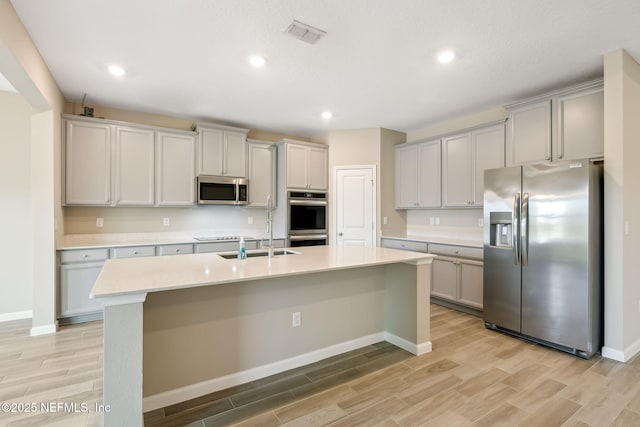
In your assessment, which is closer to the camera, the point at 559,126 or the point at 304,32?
the point at 304,32

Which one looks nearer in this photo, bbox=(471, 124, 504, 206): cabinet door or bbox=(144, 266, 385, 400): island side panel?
bbox=(144, 266, 385, 400): island side panel

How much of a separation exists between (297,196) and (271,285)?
2.67 metres

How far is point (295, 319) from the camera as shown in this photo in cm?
256

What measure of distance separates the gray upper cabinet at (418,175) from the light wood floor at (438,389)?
227cm

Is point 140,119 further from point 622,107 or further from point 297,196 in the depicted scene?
point 622,107

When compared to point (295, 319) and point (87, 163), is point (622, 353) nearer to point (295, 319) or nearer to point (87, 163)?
point (295, 319)

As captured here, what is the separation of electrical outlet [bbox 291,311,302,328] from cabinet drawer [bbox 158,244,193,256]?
7.18 feet

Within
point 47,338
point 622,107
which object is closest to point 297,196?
point 47,338

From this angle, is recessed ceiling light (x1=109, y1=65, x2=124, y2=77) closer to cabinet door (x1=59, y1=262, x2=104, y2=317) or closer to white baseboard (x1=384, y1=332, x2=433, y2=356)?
cabinet door (x1=59, y1=262, x2=104, y2=317)

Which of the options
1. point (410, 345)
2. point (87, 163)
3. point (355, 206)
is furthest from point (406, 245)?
point (87, 163)

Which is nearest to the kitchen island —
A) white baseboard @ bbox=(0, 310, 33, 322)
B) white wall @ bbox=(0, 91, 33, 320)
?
white wall @ bbox=(0, 91, 33, 320)

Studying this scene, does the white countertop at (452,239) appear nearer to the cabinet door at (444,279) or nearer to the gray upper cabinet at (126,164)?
the cabinet door at (444,279)

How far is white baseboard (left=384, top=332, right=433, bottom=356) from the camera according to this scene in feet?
9.13

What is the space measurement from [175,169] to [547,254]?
4483 mm
